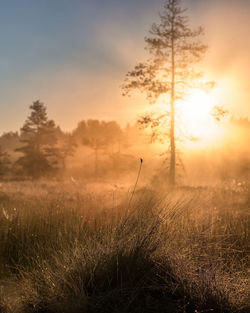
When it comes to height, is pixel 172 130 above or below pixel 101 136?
below

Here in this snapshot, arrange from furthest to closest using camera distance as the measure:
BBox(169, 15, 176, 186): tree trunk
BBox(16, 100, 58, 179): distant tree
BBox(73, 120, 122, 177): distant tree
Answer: BBox(73, 120, 122, 177): distant tree
BBox(16, 100, 58, 179): distant tree
BBox(169, 15, 176, 186): tree trunk

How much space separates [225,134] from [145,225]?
177 feet

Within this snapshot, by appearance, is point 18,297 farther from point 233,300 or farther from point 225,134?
point 225,134

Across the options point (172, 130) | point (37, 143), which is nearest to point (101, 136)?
point (37, 143)

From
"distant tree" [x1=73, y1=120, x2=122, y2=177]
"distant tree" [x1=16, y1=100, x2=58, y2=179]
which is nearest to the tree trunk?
"distant tree" [x1=16, y1=100, x2=58, y2=179]

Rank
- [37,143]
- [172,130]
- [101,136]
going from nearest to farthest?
[172,130] → [37,143] → [101,136]

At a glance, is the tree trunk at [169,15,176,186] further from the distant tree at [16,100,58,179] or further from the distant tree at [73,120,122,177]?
the distant tree at [73,120,122,177]

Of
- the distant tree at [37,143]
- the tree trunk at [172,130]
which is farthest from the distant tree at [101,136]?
the tree trunk at [172,130]

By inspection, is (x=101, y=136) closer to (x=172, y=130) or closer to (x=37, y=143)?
(x=37, y=143)

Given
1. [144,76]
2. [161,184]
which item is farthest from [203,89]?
[161,184]

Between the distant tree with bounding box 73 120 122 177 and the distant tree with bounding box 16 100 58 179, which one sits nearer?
the distant tree with bounding box 16 100 58 179

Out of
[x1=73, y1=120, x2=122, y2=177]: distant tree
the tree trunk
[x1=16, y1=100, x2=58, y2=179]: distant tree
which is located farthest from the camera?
[x1=73, y1=120, x2=122, y2=177]: distant tree

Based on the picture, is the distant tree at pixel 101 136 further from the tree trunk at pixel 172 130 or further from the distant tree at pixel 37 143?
the tree trunk at pixel 172 130

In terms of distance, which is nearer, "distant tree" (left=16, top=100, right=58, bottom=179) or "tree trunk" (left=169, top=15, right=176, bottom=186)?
"tree trunk" (left=169, top=15, right=176, bottom=186)
